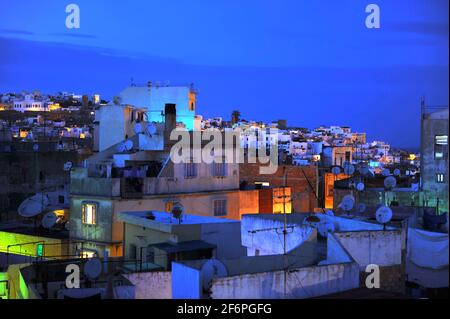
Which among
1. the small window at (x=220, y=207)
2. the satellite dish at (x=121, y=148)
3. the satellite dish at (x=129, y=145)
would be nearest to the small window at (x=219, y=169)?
the small window at (x=220, y=207)

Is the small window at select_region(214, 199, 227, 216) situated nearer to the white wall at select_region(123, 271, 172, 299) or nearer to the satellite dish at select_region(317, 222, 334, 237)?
the satellite dish at select_region(317, 222, 334, 237)

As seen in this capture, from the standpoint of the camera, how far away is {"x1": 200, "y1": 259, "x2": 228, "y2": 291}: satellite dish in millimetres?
8758

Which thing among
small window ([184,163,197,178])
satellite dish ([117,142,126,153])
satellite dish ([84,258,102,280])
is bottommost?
satellite dish ([84,258,102,280])

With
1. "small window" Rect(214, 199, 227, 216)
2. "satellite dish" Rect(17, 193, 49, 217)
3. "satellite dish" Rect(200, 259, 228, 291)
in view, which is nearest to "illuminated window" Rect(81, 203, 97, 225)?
"satellite dish" Rect(17, 193, 49, 217)

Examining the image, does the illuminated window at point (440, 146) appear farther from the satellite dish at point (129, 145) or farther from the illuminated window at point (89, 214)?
the illuminated window at point (89, 214)

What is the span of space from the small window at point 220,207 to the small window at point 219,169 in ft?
3.41

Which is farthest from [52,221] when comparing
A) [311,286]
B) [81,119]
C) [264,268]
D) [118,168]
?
[81,119]

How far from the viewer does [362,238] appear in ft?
37.2

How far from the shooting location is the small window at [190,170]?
21609mm

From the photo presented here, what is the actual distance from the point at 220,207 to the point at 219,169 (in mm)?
1504

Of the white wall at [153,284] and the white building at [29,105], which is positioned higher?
the white building at [29,105]

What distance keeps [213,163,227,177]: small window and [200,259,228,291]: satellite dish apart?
1382 cm
